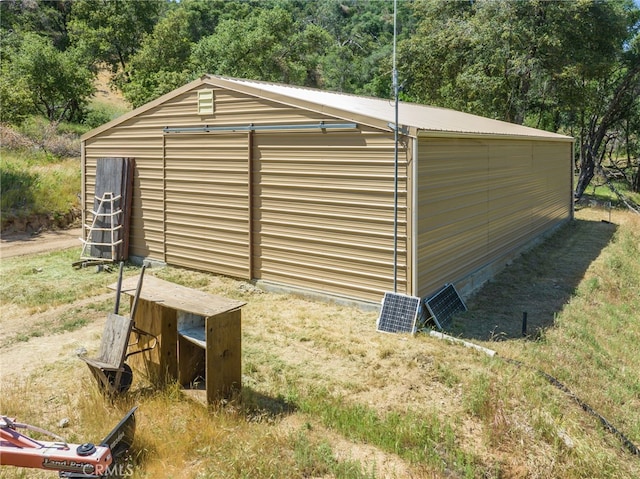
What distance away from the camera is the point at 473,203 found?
9641 mm

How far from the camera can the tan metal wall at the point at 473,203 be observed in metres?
7.92

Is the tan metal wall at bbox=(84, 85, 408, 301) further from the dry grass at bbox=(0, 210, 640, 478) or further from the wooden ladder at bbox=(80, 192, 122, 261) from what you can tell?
the dry grass at bbox=(0, 210, 640, 478)

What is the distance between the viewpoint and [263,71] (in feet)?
100

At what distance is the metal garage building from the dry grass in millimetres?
948

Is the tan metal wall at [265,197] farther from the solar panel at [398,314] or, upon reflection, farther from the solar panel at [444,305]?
the solar panel at [444,305]

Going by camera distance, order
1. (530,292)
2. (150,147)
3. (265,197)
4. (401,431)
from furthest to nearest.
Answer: (150,147) < (530,292) < (265,197) < (401,431)

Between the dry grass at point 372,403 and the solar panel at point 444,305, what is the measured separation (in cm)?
29

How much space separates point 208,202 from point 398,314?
477 cm

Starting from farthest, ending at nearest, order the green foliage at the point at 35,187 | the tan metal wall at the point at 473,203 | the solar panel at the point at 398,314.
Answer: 1. the green foliage at the point at 35,187
2. the tan metal wall at the point at 473,203
3. the solar panel at the point at 398,314

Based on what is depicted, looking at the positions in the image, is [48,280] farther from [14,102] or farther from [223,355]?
[14,102]

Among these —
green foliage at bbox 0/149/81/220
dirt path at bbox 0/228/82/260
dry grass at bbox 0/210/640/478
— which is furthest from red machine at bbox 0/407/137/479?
green foliage at bbox 0/149/81/220

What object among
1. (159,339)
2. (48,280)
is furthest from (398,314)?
(48,280)

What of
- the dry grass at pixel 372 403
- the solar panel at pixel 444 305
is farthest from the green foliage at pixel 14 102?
the solar panel at pixel 444 305

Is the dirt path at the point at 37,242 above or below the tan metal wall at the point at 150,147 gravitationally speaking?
below
